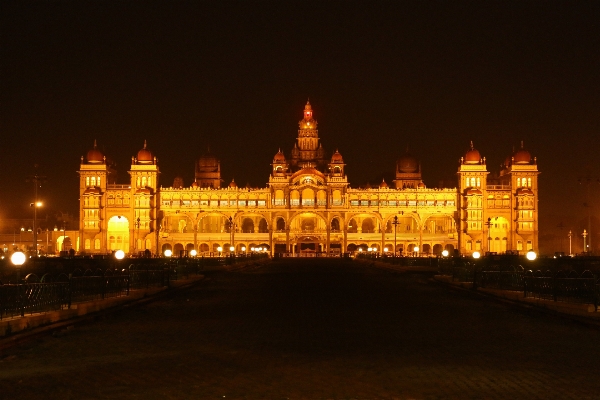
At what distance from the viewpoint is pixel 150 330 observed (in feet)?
61.9

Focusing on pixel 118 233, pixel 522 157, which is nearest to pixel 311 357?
pixel 118 233

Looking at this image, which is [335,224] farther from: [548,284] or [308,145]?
[548,284]

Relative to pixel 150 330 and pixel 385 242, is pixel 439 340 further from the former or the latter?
pixel 385 242

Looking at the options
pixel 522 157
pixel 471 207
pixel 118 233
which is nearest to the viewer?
pixel 471 207

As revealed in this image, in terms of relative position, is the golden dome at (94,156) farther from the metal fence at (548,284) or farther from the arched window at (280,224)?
the metal fence at (548,284)

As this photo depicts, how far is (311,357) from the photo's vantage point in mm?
14461

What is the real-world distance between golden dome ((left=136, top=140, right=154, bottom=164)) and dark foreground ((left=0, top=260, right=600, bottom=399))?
381 feet

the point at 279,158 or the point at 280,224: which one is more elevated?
the point at 279,158

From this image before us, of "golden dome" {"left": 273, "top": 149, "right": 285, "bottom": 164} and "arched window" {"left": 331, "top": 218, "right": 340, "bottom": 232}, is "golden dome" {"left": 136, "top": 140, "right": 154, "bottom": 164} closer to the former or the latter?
"golden dome" {"left": 273, "top": 149, "right": 285, "bottom": 164}

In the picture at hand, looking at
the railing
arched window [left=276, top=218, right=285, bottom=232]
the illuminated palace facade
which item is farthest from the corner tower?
the railing

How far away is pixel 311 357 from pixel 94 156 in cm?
12908

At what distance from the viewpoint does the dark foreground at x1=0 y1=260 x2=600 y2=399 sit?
1148 cm

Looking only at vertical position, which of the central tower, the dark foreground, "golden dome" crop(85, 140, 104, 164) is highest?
the central tower

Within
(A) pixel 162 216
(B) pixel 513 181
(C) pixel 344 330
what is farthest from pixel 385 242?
(C) pixel 344 330
